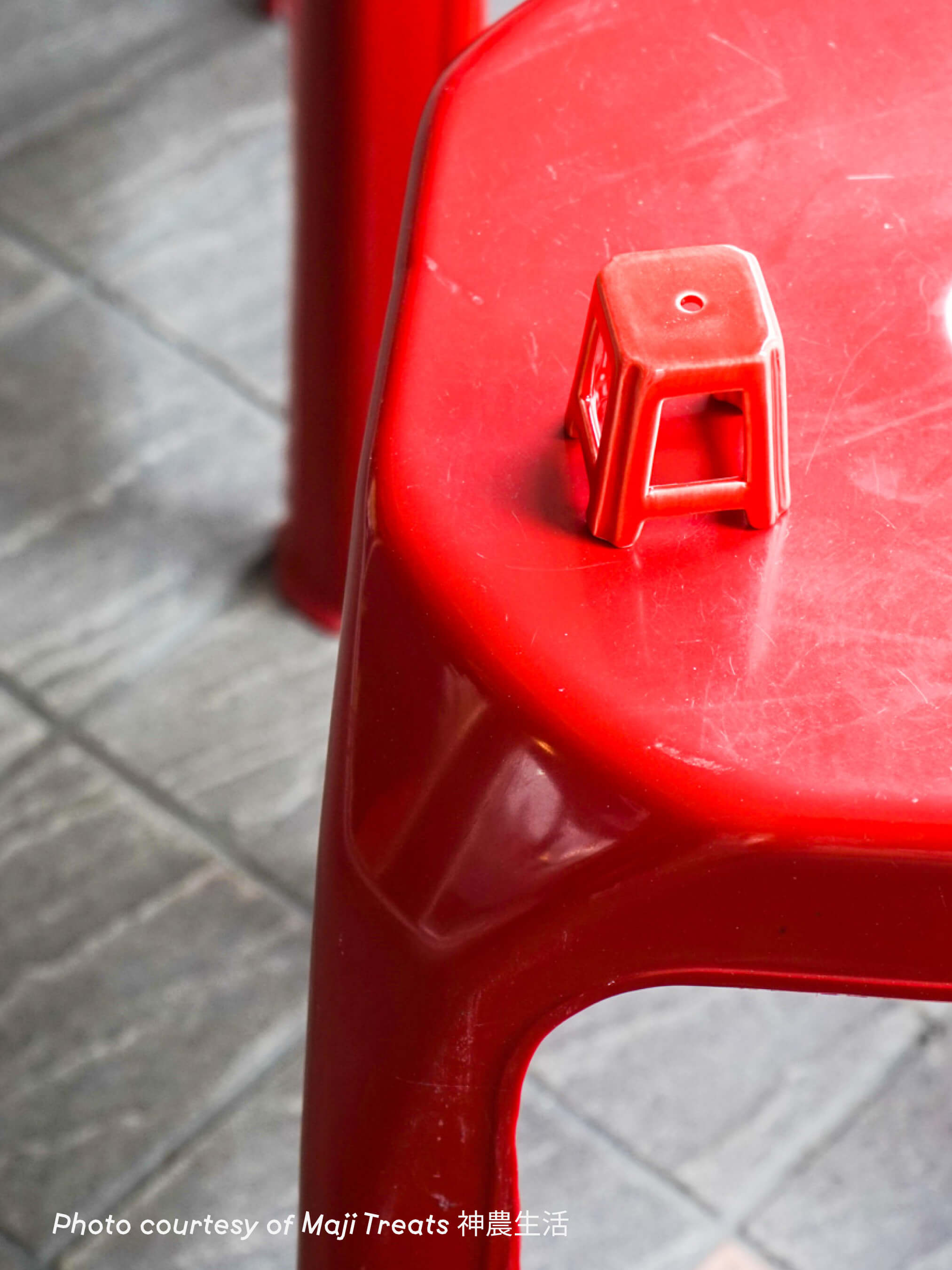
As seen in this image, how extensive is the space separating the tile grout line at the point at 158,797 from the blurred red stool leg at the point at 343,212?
0.21 metres

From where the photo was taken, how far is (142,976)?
1.19 m

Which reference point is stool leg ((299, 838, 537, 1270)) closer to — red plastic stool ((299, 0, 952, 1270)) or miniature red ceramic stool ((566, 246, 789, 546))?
red plastic stool ((299, 0, 952, 1270))

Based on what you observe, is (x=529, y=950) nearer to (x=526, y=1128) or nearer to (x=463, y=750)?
(x=463, y=750)

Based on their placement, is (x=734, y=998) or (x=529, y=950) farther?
(x=734, y=998)

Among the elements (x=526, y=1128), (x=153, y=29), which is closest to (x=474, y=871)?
(x=526, y=1128)

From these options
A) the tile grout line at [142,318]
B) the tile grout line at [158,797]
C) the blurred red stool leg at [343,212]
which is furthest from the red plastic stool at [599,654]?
the tile grout line at [142,318]

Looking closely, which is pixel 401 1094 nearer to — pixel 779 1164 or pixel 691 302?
pixel 691 302

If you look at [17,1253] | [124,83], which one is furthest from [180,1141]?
[124,83]

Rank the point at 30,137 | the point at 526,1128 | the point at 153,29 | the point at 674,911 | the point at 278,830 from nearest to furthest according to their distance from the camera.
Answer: the point at 674,911 → the point at 526,1128 → the point at 278,830 → the point at 30,137 → the point at 153,29

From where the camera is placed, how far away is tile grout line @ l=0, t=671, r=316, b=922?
124 cm

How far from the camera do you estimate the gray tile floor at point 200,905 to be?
109 centimetres

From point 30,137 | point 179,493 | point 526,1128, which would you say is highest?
point 30,137

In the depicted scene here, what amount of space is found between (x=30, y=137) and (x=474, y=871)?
4.51 feet

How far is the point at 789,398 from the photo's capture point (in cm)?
71
